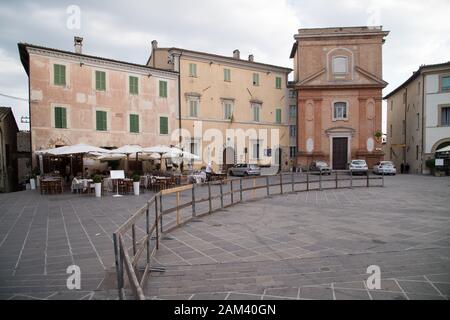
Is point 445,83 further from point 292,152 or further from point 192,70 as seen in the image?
point 192,70

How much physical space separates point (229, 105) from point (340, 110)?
38.0 ft

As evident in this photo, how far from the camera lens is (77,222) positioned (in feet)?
25.1

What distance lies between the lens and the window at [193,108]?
26.2 metres

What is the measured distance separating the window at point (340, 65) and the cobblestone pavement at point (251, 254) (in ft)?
81.8

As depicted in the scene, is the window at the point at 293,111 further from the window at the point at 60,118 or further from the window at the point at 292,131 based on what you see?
the window at the point at 60,118

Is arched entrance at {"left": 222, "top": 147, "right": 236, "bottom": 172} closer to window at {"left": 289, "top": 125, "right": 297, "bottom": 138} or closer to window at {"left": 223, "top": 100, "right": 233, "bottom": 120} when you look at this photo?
window at {"left": 223, "top": 100, "right": 233, "bottom": 120}

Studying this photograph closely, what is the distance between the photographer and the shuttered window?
68.9 feet

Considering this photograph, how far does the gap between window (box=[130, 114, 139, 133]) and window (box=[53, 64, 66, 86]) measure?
4.84 metres

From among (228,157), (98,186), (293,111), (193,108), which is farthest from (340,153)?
(98,186)

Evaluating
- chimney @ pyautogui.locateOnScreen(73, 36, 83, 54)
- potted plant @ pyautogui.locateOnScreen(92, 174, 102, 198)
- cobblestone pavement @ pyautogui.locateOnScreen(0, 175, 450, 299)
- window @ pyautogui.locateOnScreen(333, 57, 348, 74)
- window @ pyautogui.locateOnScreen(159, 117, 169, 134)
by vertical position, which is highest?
window @ pyautogui.locateOnScreen(333, 57, 348, 74)

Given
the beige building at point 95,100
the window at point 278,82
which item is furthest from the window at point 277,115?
the beige building at point 95,100

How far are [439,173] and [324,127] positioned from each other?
34.4 feet

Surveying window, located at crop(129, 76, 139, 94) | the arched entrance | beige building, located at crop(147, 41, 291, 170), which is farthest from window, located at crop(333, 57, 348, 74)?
window, located at crop(129, 76, 139, 94)
